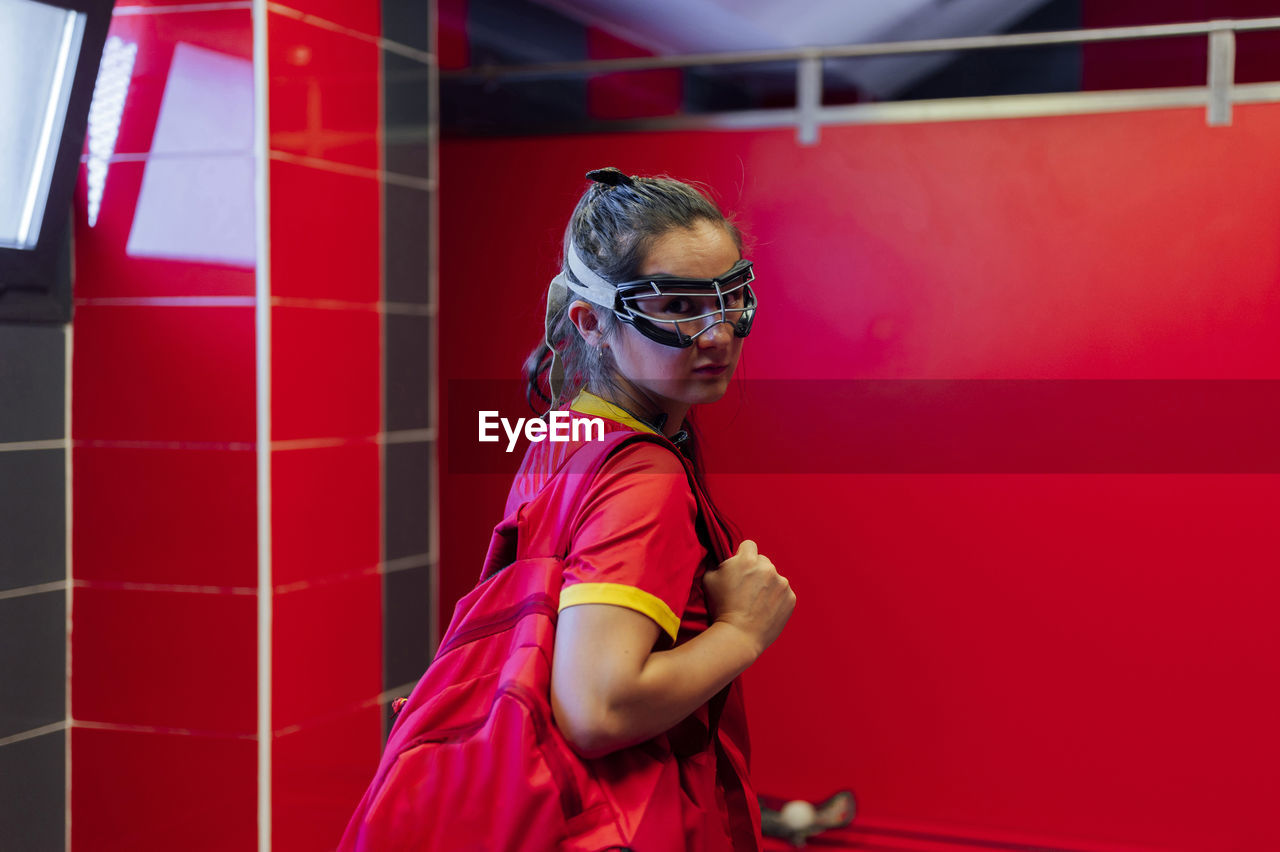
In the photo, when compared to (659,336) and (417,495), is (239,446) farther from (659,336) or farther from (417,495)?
(659,336)

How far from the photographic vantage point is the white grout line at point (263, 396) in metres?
2.13

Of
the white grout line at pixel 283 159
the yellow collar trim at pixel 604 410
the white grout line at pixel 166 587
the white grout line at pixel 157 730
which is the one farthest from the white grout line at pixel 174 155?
the yellow collar trim at pixel 604 410

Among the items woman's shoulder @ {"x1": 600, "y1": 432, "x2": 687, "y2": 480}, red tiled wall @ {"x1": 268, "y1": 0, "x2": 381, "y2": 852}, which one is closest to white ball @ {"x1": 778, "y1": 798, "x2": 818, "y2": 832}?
red tiled wall @ {"x1": 268, "y1": 0, "x2": 381, "y2": 852}

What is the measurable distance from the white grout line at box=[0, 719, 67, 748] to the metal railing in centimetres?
145

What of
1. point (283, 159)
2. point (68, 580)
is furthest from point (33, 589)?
point (283, 159)

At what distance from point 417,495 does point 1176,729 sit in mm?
1502

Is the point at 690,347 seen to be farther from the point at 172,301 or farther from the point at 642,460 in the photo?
the point at 172,301

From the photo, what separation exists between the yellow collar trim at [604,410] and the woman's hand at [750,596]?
0.13m

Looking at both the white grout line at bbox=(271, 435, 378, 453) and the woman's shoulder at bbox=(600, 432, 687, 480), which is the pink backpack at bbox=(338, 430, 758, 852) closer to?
the woman's shoulder at bbox=(600, 432, 687, 480)

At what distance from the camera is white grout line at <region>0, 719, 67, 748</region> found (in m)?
2.12

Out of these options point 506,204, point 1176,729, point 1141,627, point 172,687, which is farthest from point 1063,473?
point 172,687

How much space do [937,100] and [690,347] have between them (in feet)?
5.11

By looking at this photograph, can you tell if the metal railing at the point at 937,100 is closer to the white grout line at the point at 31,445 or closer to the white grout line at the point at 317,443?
the white grout line at the point at 317,443

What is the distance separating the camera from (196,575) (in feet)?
7.17
